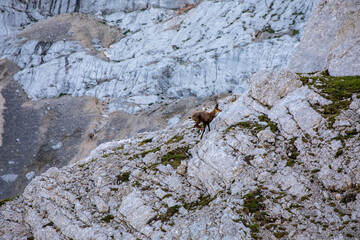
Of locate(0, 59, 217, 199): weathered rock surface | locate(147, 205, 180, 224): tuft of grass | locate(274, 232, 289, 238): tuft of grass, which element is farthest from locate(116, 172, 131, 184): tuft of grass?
locate(0, 59, 217, 199): weathered rock surface

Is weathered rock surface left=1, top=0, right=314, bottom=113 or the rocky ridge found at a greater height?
the rocky ridge

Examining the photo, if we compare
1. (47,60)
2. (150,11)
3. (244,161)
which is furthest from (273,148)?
(150,11)

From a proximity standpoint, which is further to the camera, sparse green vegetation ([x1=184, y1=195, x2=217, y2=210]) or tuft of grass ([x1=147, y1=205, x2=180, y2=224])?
tuft of grass ([x1=147, y1=205, x2=180, y2=224])

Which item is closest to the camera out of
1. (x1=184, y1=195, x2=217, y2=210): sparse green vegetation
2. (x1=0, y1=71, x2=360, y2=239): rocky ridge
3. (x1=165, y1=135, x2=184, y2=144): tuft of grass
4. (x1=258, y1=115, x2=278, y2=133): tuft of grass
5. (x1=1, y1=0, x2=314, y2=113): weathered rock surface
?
(x1=0, y1=71, x2=360, y2=239): rocky ridge

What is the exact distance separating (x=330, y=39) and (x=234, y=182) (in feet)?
50.1

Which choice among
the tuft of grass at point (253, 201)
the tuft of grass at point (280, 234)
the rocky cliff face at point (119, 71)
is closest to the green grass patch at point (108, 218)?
the tuft of grass at point (253, 201)

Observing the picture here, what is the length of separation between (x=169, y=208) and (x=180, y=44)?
57.2 m

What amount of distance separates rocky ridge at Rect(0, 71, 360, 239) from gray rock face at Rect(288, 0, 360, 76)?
255 cm

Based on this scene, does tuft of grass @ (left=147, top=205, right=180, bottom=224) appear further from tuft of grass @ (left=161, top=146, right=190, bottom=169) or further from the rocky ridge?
tuft of grass @ (left=161, top=146, right=190, bottom=169)

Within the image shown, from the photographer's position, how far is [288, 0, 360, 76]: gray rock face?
1623 centimetres

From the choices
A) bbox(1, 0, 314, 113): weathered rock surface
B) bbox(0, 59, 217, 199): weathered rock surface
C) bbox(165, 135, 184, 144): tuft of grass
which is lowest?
bbox(0, 59, 217, 199): weathered rock surface

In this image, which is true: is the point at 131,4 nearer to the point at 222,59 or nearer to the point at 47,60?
the point at 47,60

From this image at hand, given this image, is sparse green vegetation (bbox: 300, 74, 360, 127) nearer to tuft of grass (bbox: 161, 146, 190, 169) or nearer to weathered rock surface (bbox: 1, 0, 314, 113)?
tuft of grass (bbox: 161, 146, 190, 169)

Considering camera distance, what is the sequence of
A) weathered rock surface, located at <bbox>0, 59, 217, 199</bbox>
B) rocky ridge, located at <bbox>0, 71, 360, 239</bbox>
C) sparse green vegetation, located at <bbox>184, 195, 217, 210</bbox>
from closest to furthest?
1. rocky ridge, located at <bbox>0, 71, 360, 239</bbox>
2. sparse green vegetation, located at <bbox>184, 195, 217, 210</bbox>
3. weathered rock surface, located at <bbox>0, 59, 217, 199</bbox>
